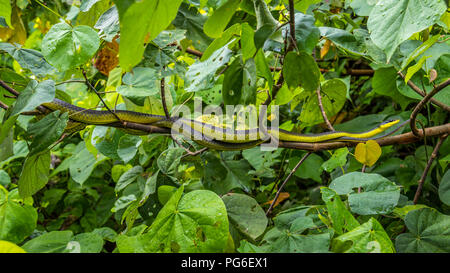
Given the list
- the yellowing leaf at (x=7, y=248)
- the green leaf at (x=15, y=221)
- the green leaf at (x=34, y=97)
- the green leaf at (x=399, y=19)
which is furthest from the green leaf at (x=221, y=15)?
the green leaf at (x=15, y=221)

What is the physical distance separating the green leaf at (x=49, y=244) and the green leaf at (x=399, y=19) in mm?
770

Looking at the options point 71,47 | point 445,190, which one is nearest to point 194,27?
point 71,47

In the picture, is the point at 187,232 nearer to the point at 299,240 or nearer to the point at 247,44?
the point at 299,240

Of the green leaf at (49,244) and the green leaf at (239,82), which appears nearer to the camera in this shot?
the green leaf at (239,82)

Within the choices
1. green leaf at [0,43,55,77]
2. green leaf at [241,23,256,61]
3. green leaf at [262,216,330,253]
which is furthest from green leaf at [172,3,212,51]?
green leaf at [262,216,330,253]

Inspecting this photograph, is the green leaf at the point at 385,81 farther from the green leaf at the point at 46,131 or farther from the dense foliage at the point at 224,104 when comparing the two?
the green leaf at the point at 46,131

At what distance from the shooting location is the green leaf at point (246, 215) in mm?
874

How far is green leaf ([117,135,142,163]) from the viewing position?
45.1 inches

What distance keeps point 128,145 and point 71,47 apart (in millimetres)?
444

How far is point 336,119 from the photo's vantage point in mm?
1987

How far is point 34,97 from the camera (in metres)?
0.70

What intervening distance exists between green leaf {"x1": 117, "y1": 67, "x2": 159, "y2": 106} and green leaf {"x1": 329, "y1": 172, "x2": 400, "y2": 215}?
574mm

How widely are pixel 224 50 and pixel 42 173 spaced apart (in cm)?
61
